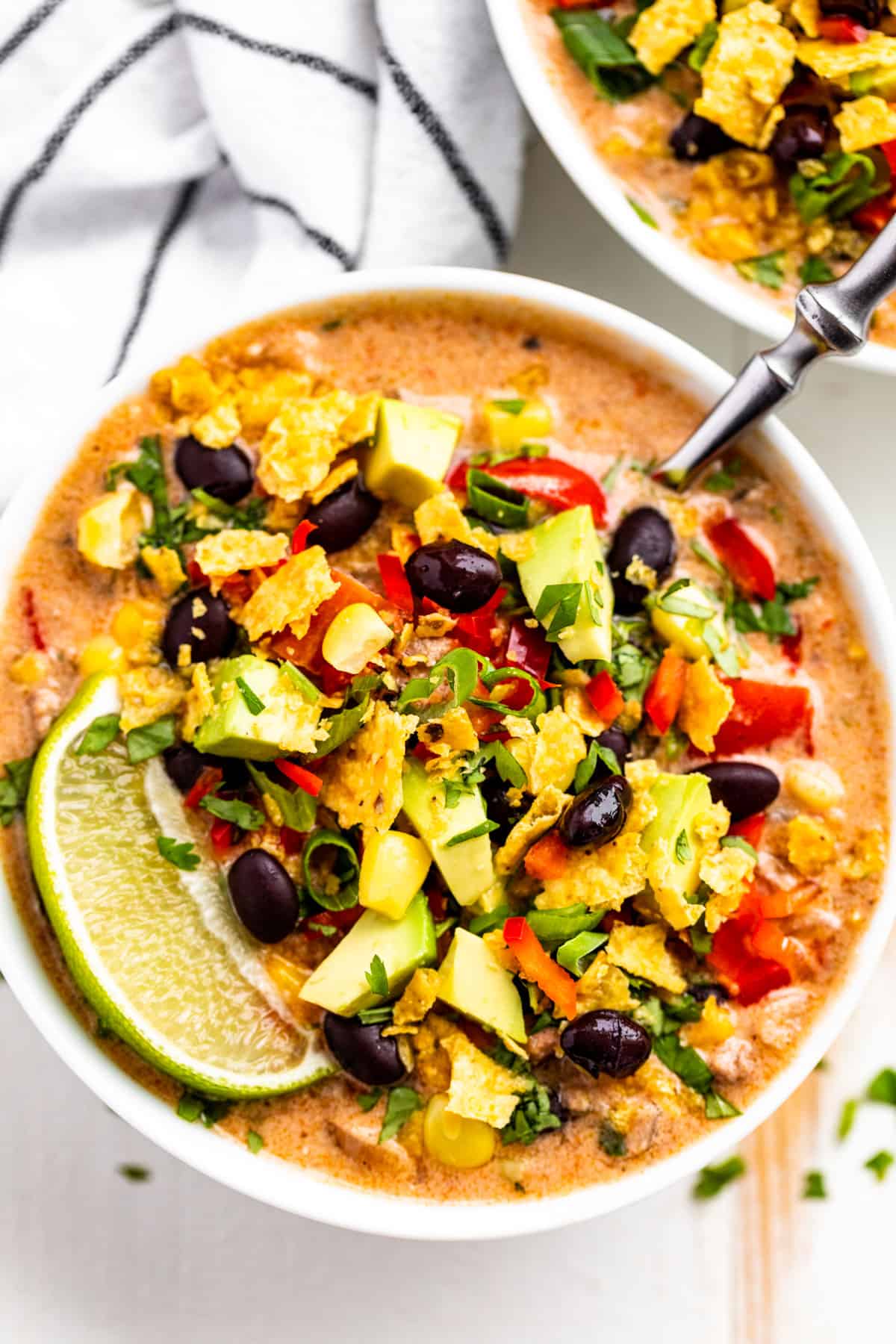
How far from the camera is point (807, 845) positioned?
2404mm

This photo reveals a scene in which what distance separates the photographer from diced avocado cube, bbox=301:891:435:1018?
2166mm

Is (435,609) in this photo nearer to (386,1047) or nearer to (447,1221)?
(386,1047)

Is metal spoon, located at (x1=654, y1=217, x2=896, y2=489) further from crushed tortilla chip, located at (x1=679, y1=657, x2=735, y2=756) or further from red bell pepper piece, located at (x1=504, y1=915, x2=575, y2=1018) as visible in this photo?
red bell pepper piece, located at (x1=504, y1=915, x2=575, y2=1018)

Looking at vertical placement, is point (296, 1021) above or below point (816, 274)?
below

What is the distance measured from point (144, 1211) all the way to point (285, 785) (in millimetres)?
1175

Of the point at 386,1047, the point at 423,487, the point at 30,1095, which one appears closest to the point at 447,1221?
the point at 386,1047

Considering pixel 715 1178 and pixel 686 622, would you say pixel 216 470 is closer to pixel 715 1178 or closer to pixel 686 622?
pixel 686 622

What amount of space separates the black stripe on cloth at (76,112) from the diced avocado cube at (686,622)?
59.7 inches

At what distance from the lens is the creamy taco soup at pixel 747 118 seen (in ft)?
8.25

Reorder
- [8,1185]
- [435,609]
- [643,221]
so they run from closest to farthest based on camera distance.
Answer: [435,609]
[643,221]
[8,1185]

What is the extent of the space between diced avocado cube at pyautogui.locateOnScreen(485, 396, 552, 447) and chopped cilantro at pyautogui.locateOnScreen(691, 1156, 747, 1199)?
1.60 m

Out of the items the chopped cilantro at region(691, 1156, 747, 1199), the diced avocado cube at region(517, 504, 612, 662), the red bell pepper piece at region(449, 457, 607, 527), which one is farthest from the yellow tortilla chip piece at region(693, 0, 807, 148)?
the chopped cilantro at region(691, 1156, 747, 1199)

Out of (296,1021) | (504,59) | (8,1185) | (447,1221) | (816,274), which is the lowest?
(8,1185)

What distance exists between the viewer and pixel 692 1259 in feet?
9.60
